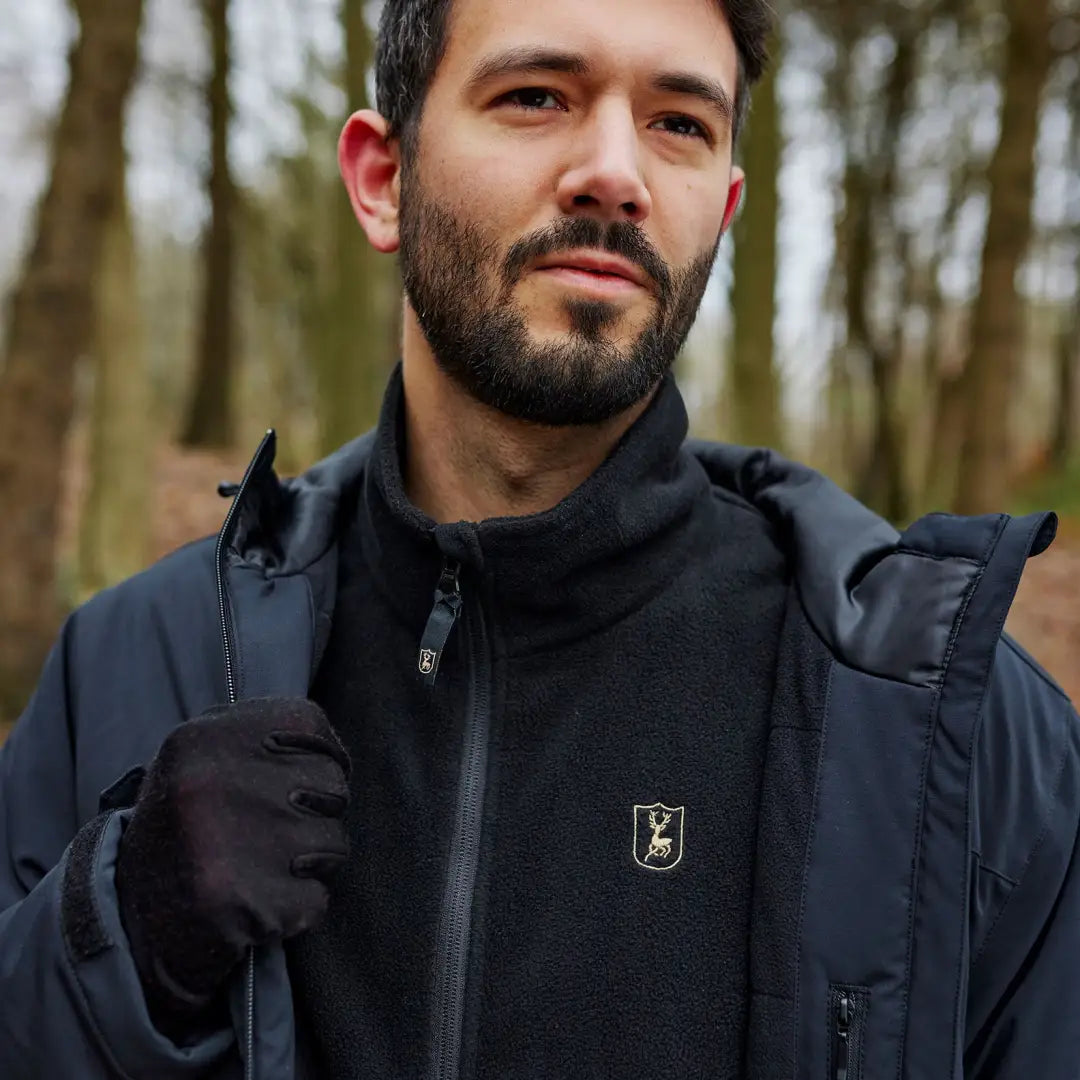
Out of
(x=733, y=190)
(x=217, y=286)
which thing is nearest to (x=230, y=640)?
(x=733, y=190)

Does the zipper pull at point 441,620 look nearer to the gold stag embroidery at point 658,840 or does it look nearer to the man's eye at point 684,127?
the gold stag embroidery at point 658,840

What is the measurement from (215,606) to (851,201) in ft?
47.6

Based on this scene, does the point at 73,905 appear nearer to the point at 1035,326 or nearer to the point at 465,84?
the point at 465,84

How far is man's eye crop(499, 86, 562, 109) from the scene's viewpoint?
1.97 meters

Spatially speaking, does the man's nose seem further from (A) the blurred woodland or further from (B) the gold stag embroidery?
(A) the blurred woodland

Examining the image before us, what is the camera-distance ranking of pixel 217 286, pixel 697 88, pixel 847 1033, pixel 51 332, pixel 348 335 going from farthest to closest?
1. pixel 217 286
2. pixel 348 335
3. pixel 51 332
4. pixel 697 88
5. pixel 847 1033

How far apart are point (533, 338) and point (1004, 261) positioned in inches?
290

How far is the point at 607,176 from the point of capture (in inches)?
73.7

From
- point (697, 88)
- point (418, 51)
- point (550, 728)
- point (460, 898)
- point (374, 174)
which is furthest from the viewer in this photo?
point (374, 174)

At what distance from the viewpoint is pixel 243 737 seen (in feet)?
5.41

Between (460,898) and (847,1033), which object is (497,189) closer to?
(460,898)

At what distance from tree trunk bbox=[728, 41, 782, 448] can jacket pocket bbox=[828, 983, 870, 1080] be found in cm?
669

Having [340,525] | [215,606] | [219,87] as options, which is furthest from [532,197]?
[219,87]

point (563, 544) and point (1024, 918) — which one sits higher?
point (563, 544)
